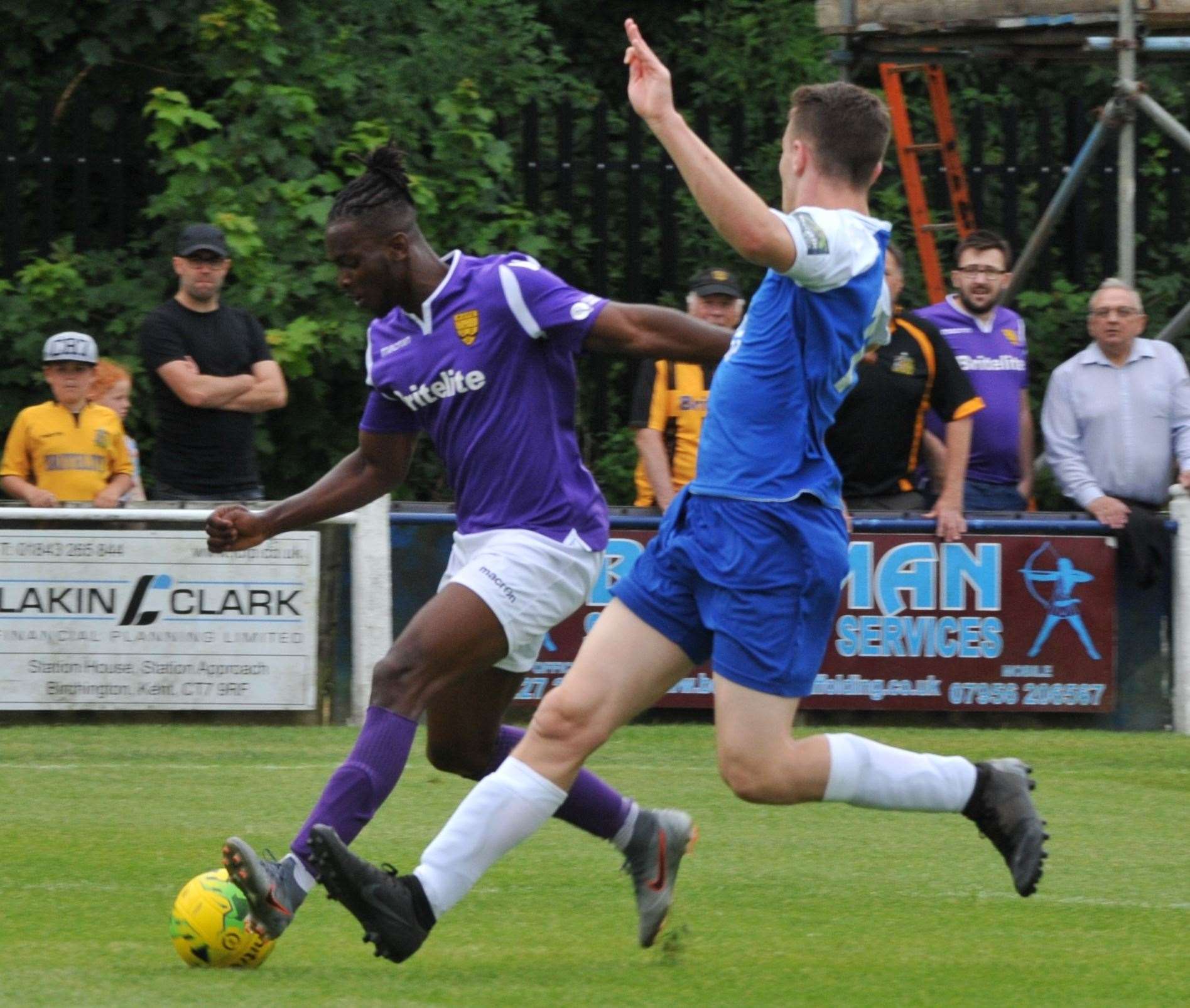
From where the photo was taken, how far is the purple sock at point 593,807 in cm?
558

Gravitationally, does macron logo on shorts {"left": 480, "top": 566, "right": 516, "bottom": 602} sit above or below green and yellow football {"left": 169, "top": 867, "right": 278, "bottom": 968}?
above

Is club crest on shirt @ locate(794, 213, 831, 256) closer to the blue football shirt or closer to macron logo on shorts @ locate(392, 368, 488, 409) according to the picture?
the blue football shirt

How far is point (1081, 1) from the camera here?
11867mm

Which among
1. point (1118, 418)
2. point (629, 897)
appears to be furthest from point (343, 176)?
point (629, 897)

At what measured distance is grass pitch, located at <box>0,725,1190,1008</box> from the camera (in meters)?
4.98

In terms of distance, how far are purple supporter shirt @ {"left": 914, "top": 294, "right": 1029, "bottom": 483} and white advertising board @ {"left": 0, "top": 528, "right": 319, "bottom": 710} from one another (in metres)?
3.43

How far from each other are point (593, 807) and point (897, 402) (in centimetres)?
440

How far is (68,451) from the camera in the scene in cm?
981

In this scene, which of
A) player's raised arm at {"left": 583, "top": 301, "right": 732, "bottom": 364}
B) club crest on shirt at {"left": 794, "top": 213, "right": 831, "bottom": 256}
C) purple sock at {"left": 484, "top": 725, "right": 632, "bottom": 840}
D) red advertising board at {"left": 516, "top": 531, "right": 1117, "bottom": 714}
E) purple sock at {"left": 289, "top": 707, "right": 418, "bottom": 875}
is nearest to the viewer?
club crest on shirt at {"left": 794, "top": 213, "right": 831, "bottom": 256}

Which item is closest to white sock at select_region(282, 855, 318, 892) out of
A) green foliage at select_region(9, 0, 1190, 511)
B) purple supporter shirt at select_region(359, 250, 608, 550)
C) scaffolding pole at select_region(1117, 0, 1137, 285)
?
purple supporter shirt at select_region(359, 250, 608, 550)


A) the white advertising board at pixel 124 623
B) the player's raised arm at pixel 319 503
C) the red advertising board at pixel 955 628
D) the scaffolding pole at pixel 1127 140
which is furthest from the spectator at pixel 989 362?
the player's raised arm at pixel 319 503

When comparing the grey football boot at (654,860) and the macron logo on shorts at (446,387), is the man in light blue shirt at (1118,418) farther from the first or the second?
the macron logo on shorts at (446,387)

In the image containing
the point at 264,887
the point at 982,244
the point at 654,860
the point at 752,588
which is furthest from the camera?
the point at 982,244

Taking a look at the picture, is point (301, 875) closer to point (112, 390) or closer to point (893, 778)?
point (893, 778)
